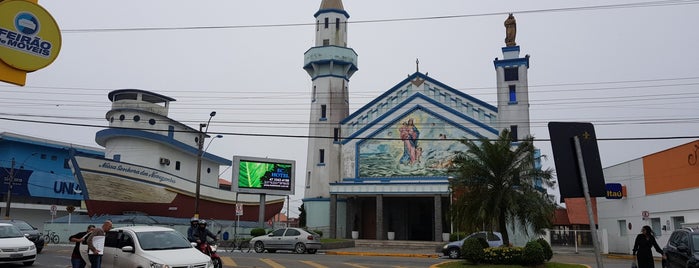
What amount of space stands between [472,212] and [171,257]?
42.0 ft

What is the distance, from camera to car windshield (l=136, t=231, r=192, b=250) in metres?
13.0

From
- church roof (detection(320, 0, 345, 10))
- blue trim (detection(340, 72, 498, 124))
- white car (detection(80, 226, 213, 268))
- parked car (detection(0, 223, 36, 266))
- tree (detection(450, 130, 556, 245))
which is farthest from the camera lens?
church roof (detection(320, 0, 345, 10))

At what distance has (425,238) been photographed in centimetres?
4731

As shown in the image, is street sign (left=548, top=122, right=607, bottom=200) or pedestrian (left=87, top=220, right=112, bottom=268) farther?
pedestrian (left=87, top=220, right=112, bottom=268)

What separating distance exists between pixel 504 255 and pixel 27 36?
1614cm

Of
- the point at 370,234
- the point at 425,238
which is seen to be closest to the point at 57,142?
the point at 370,234

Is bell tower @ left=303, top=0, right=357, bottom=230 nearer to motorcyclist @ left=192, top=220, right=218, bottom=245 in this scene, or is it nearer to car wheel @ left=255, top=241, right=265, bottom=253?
car wheel @ left=255, top=241, right=265, bottom=253

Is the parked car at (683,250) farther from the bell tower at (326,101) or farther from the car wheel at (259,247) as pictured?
the bell tower at (326,101)

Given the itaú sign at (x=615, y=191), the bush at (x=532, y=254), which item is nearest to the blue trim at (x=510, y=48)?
the itaú sign at (x=615, y=191)

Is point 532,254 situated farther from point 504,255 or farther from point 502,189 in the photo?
point 502,189

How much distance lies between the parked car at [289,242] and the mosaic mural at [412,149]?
55.3 feet

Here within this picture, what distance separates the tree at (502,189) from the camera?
20641 millimetres

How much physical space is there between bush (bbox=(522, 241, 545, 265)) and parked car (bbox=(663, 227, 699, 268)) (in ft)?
14.3

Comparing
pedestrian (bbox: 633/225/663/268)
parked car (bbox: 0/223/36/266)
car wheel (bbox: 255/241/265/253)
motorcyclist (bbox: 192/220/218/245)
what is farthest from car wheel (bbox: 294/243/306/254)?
pedestrian (bbox: 633/225/663/268)
